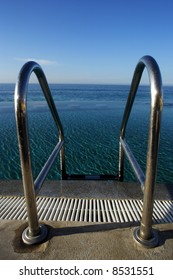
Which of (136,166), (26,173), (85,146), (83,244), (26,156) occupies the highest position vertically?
(26,156)

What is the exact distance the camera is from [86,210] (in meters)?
2.84

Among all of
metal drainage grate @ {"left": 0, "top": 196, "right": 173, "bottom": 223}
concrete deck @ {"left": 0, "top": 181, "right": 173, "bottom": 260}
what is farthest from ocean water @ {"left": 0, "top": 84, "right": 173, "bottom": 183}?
concrete deck @ {"left": 0, "top": 181, "right": 173, "bottom": 260}

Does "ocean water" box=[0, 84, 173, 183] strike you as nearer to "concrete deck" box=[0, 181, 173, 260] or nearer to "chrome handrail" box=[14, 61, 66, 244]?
"concrete deck" box=[0, 181, 173, 260]

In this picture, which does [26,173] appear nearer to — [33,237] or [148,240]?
[33,237]

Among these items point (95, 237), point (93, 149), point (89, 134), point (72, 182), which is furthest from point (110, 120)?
point (95, 237)

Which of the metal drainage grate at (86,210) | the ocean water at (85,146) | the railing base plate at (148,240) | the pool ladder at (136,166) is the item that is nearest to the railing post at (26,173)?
the pool ladder at (136,166)

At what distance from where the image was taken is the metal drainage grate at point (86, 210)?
265 centimetres

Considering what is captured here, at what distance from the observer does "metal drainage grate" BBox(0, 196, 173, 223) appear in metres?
2.65

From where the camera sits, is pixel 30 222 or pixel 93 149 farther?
pixel 93 149

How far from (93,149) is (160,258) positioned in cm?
835

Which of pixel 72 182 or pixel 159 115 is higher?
pixel 159 115

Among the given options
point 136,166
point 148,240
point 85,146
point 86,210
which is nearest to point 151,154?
point 136,166

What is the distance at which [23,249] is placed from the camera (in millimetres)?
2143

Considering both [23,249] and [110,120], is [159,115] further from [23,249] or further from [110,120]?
[110,120]
